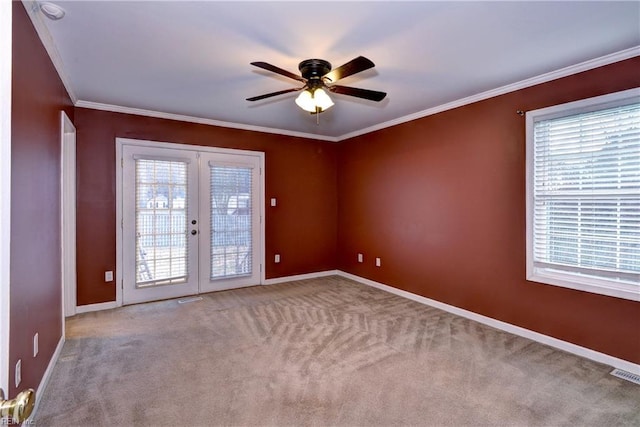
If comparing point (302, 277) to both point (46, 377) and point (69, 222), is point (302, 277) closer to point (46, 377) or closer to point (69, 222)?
point (69, 222)

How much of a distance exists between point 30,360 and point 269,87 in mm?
2827

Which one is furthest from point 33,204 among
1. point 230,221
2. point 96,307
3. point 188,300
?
point 230,221

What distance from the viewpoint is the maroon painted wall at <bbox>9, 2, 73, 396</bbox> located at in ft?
5.70

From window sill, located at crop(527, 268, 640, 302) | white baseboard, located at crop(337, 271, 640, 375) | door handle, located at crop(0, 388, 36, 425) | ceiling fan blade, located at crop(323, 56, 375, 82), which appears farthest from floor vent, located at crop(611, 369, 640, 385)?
door handle, located at crop(0, 388, 36, 425)

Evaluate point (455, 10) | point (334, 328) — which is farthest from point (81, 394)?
point (455, 10)

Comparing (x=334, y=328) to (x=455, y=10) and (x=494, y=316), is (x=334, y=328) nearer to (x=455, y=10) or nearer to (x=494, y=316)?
(x=494, y=316)

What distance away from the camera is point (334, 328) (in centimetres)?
333

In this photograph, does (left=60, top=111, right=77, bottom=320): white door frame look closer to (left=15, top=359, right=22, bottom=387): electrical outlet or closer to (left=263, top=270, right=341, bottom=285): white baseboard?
(left=15, top=359, right=22, bottom=387): electrical outlet

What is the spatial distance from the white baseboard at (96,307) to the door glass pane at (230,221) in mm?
1224

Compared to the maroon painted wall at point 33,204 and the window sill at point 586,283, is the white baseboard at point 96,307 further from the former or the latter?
the window sill at point 586,283

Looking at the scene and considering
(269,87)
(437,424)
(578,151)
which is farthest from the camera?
(269,87)

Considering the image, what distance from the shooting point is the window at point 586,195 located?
2512 millimetres

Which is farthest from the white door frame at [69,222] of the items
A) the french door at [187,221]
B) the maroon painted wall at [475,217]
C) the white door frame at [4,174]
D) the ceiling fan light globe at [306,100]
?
the maroon painted wall at [475,217]

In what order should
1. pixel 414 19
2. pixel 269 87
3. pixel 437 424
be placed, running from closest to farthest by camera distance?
pixel 437 424, pixel 414 19, pixel 269 87
